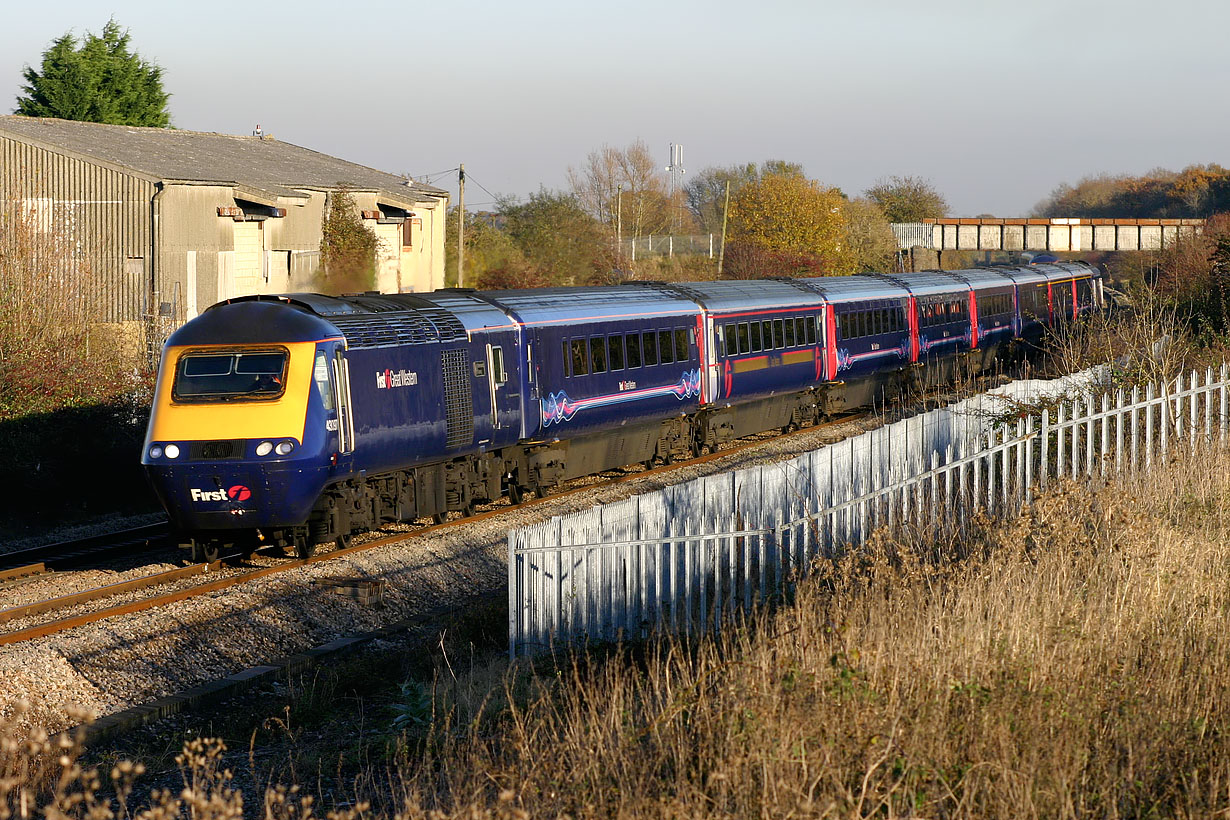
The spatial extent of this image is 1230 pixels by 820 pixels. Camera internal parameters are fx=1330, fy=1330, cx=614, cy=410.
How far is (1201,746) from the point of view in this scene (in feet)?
20.0

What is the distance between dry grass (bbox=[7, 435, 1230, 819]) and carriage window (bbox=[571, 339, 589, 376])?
10179mm

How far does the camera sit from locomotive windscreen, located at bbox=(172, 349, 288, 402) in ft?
44.9

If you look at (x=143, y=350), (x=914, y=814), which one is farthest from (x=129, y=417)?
(x=914, y=814)

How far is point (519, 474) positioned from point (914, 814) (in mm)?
12919

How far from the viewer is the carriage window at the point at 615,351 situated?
63.6 feet

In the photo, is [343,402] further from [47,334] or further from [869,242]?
[869,242]

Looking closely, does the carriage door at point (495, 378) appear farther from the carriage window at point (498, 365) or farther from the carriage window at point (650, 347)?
the carriage window at point (650, 347)

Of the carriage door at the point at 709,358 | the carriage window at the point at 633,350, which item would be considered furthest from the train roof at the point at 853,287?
the carriage window at the point at 633,350

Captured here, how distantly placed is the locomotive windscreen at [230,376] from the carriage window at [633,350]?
7142mm

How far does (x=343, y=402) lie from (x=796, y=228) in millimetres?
56403

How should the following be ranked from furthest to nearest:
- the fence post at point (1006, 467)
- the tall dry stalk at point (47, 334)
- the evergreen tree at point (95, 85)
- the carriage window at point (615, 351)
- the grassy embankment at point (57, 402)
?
the evergreen tree at point (95, 85), the tall dry stalk at point (47, 334), the grassy embankment at point (57, 402), the carriage window at point (615, 351), the fence post at point (1006, 467)

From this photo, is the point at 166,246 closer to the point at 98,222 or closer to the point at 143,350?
the point at 98,222

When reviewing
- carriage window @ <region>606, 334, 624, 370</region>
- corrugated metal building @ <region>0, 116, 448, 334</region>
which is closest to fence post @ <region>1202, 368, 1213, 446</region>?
carriage window @ <region>606, 334, 624, 370</region>

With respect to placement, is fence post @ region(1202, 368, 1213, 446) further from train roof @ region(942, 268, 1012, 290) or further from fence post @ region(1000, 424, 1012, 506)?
train roof @ region(942, 268, 1012, 290)
